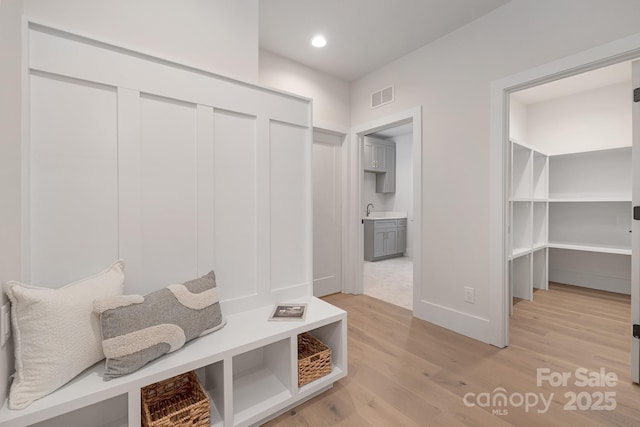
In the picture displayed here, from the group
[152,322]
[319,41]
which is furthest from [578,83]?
[152,322]

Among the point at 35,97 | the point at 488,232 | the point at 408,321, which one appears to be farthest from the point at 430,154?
the point at 35,97

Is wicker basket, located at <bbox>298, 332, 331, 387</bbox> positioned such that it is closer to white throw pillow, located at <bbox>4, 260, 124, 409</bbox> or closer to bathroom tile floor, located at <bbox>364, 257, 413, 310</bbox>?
white throw pillow, located at <bbox>4, 260, 124, 409</bbox>

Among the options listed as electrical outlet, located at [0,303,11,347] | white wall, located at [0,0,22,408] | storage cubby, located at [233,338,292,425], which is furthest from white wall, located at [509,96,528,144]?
electrical outlet, located at [0,303,11,347]

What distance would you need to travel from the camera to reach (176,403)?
1343 millimetres

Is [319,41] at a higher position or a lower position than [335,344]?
higher

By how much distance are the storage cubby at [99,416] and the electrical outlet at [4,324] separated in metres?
0.46

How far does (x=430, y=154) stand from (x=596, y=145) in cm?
256

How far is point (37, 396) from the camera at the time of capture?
944 millimetres

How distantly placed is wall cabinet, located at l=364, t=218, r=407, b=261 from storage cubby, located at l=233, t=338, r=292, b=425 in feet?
13.7

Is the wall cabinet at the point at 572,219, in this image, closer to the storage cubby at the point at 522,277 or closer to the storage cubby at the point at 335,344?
the storage cubby at the point at 522,277

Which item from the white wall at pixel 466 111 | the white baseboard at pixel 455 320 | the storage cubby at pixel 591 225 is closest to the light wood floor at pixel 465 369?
the white baseboard at pixel 455 320

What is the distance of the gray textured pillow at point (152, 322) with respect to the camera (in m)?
1.05

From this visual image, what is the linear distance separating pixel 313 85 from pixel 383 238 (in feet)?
11.6

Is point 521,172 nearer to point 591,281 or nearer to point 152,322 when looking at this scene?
point 591,281
